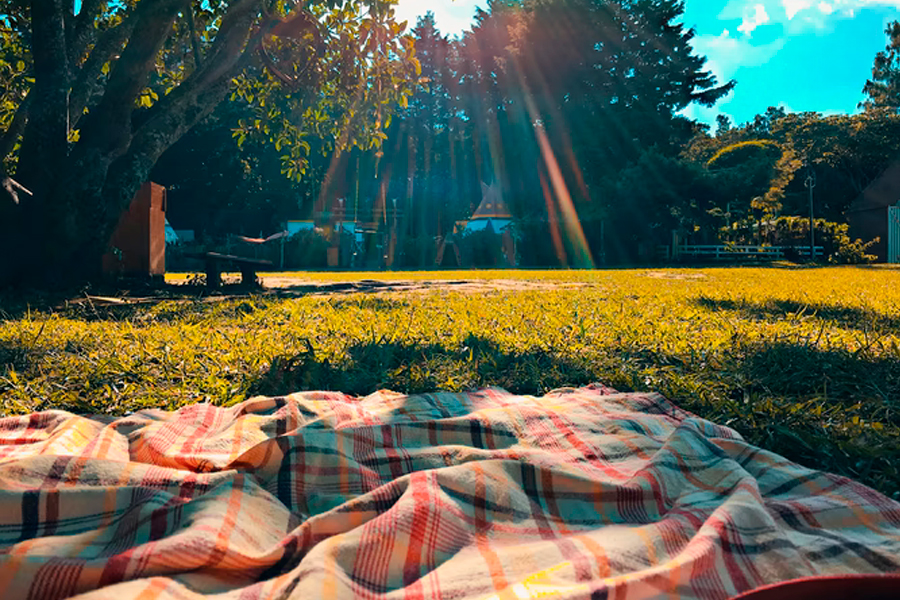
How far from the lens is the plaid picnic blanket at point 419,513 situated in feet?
3.16

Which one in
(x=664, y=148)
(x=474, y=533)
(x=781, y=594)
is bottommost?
(x=474, y=533)

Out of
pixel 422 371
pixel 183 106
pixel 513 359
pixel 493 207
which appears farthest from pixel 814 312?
pixel 493 207

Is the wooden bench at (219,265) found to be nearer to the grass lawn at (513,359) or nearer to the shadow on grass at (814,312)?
the grass lawn at (513,359)

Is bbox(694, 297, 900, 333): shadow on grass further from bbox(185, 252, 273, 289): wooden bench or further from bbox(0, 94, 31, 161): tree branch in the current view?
bbox(0, 94, 31, 161): tree branch

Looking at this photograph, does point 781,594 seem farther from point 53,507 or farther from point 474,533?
point 53,507

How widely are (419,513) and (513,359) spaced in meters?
1.92

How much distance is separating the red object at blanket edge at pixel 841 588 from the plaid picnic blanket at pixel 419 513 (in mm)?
170

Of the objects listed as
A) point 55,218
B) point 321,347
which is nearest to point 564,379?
point 321,347

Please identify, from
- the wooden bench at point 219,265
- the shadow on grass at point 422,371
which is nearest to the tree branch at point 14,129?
the wooden bench at point 219,265

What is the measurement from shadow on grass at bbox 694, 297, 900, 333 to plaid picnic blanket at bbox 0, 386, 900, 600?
2.82m

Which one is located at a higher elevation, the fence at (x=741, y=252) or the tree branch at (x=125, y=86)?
the tree branch at (x=125, y=86)

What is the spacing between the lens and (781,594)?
0.78m

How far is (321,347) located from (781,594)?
280cm

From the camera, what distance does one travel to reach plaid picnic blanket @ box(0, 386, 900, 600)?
3.16 feet
